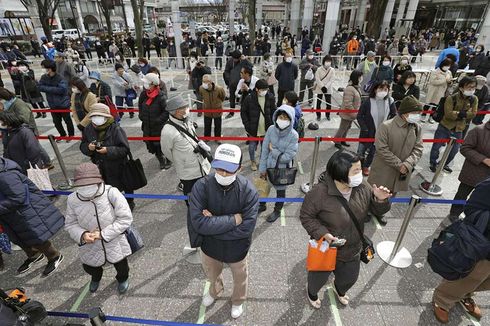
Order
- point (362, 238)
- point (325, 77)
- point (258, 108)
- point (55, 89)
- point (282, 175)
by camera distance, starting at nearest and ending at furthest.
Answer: point (362, 238)
point (282, 175)
point (258, 108)
point (55, 89)
point (325, 77)

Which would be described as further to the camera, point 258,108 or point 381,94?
point 258,108

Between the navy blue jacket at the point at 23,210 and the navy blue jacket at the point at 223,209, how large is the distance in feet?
7.02

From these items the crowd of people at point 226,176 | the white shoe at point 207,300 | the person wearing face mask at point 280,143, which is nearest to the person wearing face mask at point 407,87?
the crowd of people at point 226,176

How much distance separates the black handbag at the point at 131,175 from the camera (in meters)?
4.57

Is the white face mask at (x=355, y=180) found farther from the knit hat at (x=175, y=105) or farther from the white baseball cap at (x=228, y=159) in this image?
the knit hat at (x=175, y=105)

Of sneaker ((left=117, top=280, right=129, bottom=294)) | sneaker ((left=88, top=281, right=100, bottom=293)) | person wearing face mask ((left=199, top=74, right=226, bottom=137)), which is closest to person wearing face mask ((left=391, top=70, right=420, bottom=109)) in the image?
person wearing face mask ((left=199, top=74, right=226, bottom=137))

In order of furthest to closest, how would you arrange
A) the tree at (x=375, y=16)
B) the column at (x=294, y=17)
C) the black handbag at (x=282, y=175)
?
the column at (x=294, y=17)
the tree at (x=375, y=16)
the black handbag at (x=282, y=175)

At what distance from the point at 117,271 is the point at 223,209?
183 centimetres

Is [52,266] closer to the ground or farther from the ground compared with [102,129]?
closer to the ground

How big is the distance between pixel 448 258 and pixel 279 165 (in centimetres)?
238

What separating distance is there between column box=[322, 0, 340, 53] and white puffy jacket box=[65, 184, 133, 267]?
67.9 ft

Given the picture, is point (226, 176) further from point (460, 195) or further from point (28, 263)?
point (460, 195)

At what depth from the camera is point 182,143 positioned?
3.92 metres

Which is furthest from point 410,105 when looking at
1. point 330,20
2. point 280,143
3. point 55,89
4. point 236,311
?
point 330,20
